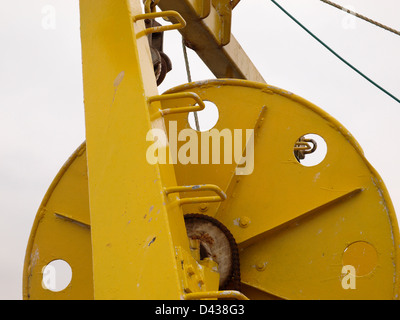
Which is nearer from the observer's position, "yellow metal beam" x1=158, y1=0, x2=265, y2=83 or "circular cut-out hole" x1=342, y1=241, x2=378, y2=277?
"circular cut-out hole" x1=342, y1=241, x2=378, y2=277

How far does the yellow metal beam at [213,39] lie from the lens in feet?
15.4

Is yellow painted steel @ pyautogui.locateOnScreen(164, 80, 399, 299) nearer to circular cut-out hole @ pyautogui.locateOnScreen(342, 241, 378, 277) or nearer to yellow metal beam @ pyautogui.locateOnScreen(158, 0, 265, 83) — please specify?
circular cut-out hole @ pyautogui.locateOnScreen(342, 241, 378, 277)

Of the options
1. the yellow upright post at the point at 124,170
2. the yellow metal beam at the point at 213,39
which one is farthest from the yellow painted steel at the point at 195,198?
the yellow metal beam at the point at 213,39

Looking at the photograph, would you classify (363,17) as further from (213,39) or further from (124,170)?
(124,170)

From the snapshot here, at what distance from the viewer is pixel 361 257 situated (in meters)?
3.49

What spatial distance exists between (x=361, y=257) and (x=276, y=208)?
63 cm

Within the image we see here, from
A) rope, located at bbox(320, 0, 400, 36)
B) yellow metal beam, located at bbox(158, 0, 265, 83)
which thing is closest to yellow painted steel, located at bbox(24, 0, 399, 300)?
yellow metal beam, located at bbox(158, 0, 265, 83)

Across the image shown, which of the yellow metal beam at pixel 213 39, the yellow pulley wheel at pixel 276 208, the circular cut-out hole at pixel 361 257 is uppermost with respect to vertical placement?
the yellow metal beam at pixel 213 39

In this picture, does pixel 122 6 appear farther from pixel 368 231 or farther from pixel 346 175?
pixel 368 231

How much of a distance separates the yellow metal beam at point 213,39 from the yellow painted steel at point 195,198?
0.16 meters

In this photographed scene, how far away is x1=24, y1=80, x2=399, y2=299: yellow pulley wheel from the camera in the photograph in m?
3.49

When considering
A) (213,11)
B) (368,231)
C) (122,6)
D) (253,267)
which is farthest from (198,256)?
(213,11)

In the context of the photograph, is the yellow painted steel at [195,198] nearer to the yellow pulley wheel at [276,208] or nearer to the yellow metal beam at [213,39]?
the yellow pulley wheel at [276,208]
